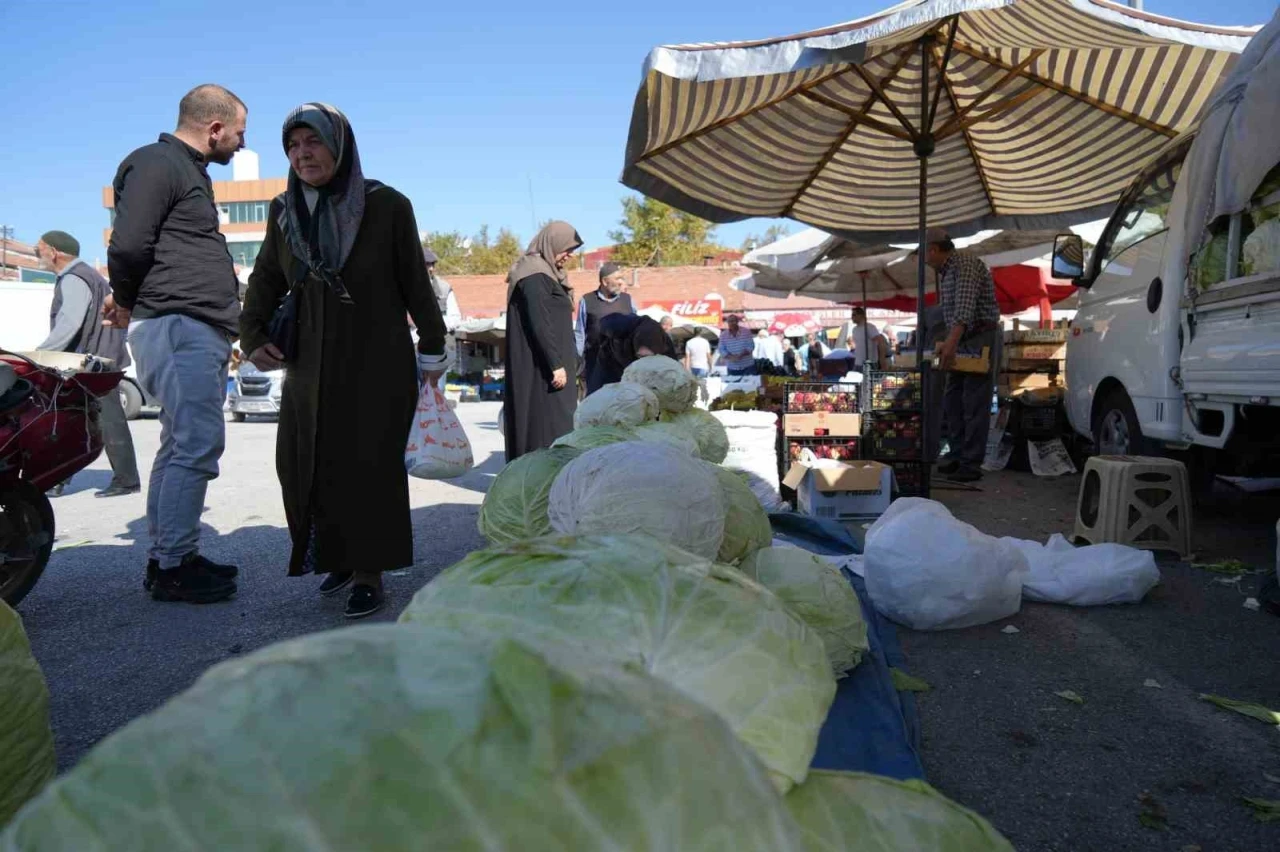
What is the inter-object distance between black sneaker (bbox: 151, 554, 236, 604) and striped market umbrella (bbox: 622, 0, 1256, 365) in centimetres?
347

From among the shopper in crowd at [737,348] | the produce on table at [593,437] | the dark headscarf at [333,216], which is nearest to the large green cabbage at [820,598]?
the produce on table at [593,437]

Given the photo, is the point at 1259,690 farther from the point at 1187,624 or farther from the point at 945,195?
the point at 945,195

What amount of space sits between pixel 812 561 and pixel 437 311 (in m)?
2.10

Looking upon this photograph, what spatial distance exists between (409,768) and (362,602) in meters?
3.27

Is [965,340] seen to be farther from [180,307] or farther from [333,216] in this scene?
[180,307]

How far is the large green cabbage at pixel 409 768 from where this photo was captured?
56 cm

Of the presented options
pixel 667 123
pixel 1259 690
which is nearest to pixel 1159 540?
pixel 1259 690

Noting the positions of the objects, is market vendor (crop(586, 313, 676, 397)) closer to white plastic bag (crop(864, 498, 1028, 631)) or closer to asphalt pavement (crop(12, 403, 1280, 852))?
asphalt pavement (crop(12, 403, 1280, 852))

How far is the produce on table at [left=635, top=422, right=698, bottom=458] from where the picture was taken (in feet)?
12.6

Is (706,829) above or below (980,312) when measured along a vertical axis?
below

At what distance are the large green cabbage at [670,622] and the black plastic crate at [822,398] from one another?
214 inches

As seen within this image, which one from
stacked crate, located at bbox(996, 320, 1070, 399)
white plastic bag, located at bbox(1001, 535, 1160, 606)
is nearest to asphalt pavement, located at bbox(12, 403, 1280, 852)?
white plastic bag, located at bbox(1001, 535, 1160, 606)

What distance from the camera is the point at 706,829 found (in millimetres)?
638

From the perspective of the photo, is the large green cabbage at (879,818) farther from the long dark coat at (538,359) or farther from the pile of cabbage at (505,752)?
the long dark coat at (538,359)
